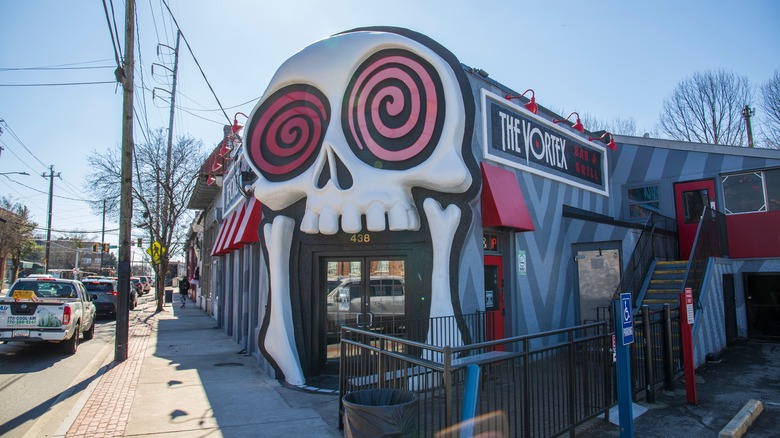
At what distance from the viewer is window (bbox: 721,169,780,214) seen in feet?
46.8

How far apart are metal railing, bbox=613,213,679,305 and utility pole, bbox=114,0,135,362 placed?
35.6 feet

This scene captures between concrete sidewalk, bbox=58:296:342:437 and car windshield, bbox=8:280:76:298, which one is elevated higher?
car windshield, bbox=8:280:76:298

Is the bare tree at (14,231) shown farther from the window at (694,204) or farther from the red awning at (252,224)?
the window at (694,204)

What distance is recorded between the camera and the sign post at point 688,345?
7.26 metres

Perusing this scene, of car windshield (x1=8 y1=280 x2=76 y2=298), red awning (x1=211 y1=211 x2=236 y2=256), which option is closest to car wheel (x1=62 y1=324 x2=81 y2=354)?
car windshield (x1=8 y1=280 x2=76 y2=298)

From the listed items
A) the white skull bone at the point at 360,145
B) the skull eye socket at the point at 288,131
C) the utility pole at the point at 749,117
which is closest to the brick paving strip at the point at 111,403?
the white skull bone at the point at 360,145

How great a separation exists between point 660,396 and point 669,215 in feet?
32.3

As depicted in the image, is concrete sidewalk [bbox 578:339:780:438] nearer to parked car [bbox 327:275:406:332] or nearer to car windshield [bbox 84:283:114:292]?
parked car [bbox 327:275:406:332]

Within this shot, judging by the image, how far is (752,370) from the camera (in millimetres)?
9617

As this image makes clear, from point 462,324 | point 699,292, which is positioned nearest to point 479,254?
Answer: point 462,324

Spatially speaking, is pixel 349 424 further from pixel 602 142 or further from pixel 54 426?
pixel 602 142

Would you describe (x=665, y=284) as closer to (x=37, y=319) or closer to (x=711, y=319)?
(x=711, y=319)


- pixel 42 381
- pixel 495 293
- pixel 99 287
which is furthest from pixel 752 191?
pixel 99 287

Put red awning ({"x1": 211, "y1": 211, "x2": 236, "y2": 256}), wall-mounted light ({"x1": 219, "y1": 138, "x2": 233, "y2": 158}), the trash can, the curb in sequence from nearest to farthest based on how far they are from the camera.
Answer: the trash can < the curb < red awning ({"x1": 211, "y1": 211, "x2": 236, "y2": 256}) < wall-mounted light ({"x1": 219, "y1": 138, "x2": 233, "y2": 158})
